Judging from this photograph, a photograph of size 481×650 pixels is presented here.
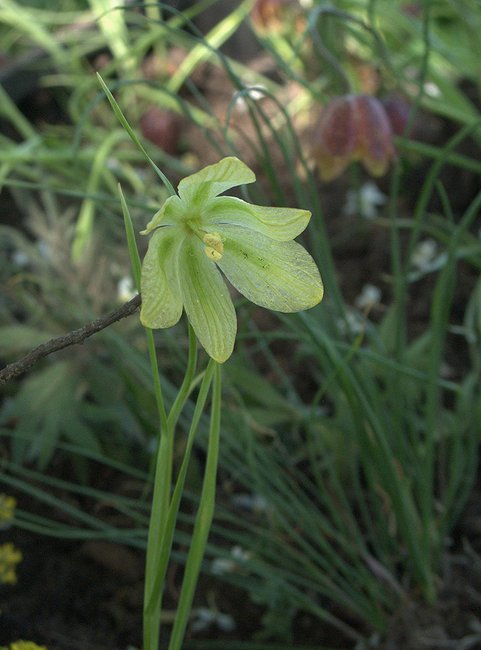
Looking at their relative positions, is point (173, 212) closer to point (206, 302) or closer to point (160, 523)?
point (206, 302)

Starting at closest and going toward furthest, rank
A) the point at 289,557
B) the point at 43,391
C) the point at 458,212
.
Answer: the point at 289,557
the point at 43,391
the point at 458,212

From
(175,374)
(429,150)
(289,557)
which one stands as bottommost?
(289,557)

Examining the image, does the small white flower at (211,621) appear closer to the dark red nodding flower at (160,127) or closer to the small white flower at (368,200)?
the small white flower at (368,200)

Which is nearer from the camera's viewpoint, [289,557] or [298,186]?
[298,186]

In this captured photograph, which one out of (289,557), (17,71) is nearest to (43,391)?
(289,557)

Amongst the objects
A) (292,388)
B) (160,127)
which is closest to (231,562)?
(292,388)

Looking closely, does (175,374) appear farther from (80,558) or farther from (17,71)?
(17,71)

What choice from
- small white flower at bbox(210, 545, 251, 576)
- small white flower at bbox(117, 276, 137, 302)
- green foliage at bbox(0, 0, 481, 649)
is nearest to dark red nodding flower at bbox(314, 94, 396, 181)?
green foliage at bbox(0, 0, 481, 649)

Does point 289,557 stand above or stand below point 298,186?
below
